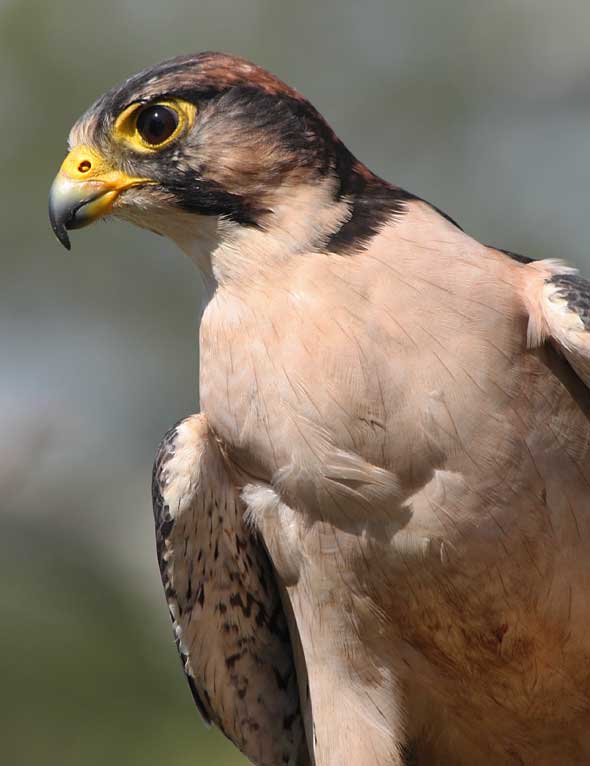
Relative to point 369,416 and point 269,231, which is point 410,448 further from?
point 269,231

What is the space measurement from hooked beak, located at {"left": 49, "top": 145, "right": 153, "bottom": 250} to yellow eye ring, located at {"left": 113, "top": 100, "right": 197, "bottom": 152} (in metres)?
0.11

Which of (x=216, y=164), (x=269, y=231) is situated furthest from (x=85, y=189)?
(x=269, y=231)

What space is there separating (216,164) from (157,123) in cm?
21

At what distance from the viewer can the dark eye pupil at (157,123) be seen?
12.2 ft

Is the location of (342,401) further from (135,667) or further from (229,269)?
(135,667)

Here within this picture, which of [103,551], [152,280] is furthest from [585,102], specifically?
[103,551]

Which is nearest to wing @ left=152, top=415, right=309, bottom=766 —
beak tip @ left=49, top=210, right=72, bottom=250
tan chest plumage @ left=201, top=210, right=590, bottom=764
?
tan chest plumage @ left=201, top=210, right=590, bottom=764

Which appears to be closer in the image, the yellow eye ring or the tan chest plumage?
the tan chest plumage

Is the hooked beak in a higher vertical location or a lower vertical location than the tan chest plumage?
higher

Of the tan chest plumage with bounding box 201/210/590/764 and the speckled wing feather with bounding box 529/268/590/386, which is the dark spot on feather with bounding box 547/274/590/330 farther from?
the tan chest plumage with bounding box 201/210/590/764

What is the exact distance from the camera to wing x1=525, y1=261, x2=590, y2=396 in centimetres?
346

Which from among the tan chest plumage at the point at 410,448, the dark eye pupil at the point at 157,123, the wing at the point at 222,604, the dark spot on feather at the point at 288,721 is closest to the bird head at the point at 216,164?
the dark eye pupil at the point at 157,123

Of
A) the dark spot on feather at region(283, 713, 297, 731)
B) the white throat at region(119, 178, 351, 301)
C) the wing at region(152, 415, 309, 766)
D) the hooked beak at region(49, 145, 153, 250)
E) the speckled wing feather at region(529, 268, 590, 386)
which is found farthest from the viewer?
the dark spot on feather at region(283, 713, 297, 731)

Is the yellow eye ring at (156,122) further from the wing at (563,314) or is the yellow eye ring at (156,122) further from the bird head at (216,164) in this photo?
the wing at (563,314)
